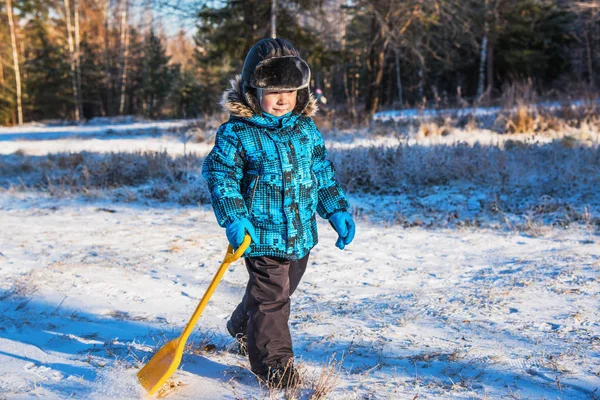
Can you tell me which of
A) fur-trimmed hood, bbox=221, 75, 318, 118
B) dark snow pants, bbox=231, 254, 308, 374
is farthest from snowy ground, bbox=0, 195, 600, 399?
fur-trimmed hood, bbox=221, 75, 318, 118

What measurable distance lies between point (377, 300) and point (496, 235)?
81.5 inches

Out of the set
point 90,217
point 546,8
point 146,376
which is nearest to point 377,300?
point 146,376

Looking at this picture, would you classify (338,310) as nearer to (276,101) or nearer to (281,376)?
(281,376)

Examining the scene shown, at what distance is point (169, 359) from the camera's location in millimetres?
2109

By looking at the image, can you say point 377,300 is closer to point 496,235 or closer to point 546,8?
point 496,235

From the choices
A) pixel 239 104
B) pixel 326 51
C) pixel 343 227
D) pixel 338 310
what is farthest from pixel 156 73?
pixel 343 227

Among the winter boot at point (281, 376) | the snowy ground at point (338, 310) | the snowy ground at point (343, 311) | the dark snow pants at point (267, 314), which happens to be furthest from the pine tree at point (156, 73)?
the winter boot at point (281, 376)

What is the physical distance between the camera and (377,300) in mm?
3496

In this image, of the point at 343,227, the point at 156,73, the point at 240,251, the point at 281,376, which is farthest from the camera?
the point at 156,73

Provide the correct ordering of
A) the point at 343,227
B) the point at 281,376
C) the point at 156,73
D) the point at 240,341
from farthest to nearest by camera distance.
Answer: the point at 156,73
the point at 240,341
the point at 343,227
the point at 281,376

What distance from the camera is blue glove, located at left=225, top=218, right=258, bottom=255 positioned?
2.07 meters

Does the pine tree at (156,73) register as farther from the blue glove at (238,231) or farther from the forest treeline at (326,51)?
the blue glove at (238,231)

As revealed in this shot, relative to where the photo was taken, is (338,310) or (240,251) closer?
(240,251)

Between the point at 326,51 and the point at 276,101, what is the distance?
41.1 ft
